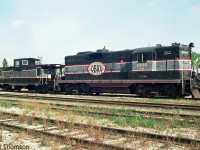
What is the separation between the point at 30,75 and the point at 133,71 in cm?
1269

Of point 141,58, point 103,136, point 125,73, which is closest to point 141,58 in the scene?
point 141,58

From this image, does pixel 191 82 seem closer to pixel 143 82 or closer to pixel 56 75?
pixel 143 82

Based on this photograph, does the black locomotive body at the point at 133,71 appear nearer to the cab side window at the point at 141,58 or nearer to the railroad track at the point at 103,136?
the cab side window at the point at 141,58

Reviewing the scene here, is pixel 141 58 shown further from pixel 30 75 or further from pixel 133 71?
pixel 30 75

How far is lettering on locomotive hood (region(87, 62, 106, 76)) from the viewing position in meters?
22.6

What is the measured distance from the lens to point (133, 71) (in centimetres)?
2052

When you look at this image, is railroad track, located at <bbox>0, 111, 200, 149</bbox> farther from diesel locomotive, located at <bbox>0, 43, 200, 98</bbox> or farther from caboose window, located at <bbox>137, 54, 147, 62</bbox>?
caboose window, located at <bbox>137, 54, 147, 62</bbox>

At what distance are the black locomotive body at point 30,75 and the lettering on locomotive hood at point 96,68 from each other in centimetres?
502

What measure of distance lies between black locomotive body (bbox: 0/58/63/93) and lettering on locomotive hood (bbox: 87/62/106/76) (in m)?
5.02

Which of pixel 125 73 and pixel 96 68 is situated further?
pixel 96 68

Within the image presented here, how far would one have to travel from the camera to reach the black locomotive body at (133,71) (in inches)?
735

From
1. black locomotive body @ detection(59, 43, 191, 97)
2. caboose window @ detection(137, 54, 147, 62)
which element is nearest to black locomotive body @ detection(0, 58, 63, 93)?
black locomotive body @ detection(59, 43, 191, 97)

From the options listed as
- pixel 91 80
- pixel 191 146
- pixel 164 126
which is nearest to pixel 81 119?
pixel 164 126

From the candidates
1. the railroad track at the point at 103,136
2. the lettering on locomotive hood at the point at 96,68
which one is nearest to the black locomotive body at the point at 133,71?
the lettering on locomotive hood at the point at 96,68
